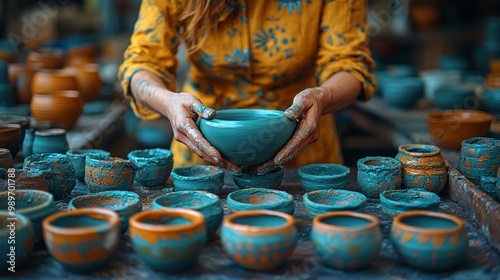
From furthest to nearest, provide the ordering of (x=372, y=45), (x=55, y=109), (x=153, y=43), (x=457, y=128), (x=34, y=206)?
(x=372, y=45) < (x=55, y=109) < (x=457, y=128) < (x=153, y=43) < (x=34, y=206)

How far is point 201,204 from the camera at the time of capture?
70.9 inches

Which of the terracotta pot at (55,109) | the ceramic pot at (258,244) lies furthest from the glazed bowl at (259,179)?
the terracotta pot at (55,109)

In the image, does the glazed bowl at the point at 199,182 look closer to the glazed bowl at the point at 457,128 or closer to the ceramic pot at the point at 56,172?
the ceramic pot at the point at 56,172

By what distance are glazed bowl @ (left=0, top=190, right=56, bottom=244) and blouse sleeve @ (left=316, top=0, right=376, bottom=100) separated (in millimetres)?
1303

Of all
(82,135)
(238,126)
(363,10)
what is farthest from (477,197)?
(82,135)

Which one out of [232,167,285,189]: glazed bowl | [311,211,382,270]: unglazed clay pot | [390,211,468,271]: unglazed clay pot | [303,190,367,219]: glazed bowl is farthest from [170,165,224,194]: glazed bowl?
[390,211,468,271]: unglazed clay pot

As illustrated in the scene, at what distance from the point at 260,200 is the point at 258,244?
0.44m

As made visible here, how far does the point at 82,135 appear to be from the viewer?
10.5 ft

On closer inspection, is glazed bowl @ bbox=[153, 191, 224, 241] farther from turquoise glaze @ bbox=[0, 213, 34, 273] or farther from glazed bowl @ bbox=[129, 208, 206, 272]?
turquoise glaze @ bbox=[0, 213, 34, 273]

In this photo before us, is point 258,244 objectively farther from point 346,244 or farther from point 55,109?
point 55,109

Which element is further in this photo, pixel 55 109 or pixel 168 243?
pixel 55 109

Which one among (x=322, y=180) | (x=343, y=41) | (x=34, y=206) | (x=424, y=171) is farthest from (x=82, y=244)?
(x=343, y=41)

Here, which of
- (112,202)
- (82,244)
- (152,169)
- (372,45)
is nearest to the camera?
(82,244)

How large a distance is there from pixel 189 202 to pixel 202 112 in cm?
35
